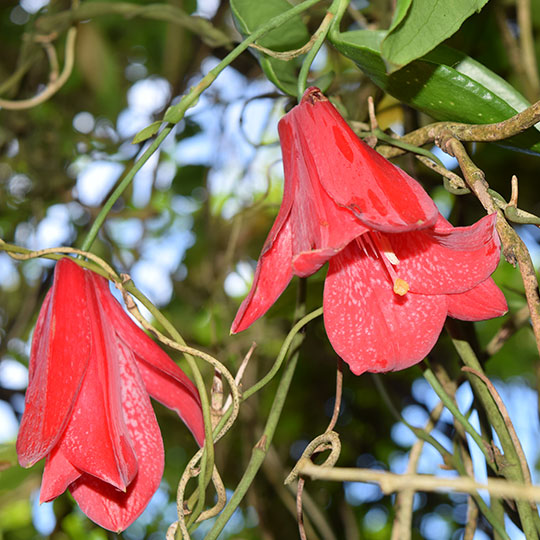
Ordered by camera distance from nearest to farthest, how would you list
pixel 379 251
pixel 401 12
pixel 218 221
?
pixel 401 12, pixel 379 251, pixel 218 221

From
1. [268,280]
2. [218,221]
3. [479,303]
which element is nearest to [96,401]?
[268,280]

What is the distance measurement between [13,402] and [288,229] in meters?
0.56

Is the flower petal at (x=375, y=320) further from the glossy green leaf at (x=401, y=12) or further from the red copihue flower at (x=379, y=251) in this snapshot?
the glossy green leaf at (x=401, y=12)

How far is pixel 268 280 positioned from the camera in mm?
372

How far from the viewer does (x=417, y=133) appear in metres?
0.41

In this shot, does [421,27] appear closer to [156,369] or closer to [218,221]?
[156,369]

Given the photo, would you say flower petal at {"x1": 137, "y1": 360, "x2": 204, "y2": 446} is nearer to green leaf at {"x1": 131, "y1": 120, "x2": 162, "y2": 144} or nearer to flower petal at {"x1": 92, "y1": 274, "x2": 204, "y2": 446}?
flower petal at {"x1": 92, "y1": 274, "x2": 204, "y2": 446}

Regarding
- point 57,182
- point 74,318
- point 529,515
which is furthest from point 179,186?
point 529,515

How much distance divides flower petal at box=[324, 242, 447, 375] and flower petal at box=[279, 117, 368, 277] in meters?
0.05

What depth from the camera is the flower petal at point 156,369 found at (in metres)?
0.41

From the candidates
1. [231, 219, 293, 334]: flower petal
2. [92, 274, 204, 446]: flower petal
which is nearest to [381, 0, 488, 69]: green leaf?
[231, 219, 293, 334]: flower petal

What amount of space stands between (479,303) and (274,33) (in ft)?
0.71

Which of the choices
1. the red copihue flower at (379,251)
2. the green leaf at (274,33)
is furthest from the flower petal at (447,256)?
the green leaf at (274,33)

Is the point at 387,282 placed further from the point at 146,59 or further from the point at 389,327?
the point at 146,59
